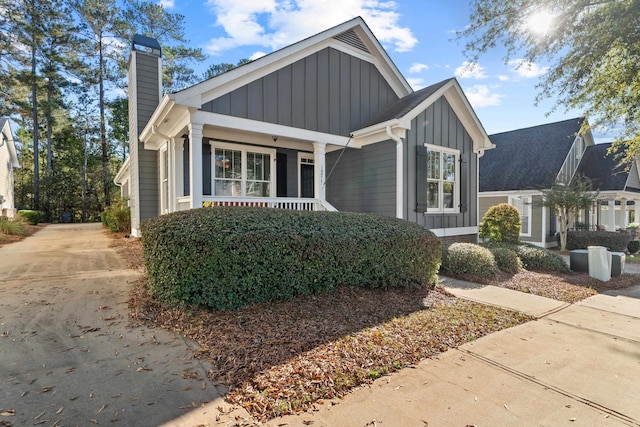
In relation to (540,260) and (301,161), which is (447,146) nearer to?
(540,260)

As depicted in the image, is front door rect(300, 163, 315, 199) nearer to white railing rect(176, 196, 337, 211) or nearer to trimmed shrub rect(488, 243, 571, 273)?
white railing rect(176, 196, 337, 211)

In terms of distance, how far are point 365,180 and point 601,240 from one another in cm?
989

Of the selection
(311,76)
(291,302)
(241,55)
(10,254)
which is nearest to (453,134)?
Answer: (311,76)

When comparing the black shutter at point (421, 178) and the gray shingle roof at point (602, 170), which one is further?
the gray shingle roof at point (602, 170)

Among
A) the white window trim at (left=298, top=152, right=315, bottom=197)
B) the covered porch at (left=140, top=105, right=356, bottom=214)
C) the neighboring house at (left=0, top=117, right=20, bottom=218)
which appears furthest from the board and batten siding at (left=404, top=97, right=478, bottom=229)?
the neighboring house at (left=0, top=117, right=20, bottom=218)

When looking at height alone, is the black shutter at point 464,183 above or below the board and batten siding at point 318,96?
below

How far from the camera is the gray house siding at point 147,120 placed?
10.7 m

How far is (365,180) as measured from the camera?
30.4 feet

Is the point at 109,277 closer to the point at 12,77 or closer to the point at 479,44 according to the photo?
the point at 479,44

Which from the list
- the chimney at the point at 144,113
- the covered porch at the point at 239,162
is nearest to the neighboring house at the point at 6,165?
the chimney at the point at 144,113

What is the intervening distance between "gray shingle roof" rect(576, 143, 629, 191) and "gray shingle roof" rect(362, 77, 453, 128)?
11.2 meters

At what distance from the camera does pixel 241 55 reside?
25.4m

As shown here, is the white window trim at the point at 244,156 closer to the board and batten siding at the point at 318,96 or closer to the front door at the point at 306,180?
the front door at the point at 306,180

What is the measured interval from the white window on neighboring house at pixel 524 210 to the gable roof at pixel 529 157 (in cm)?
55
